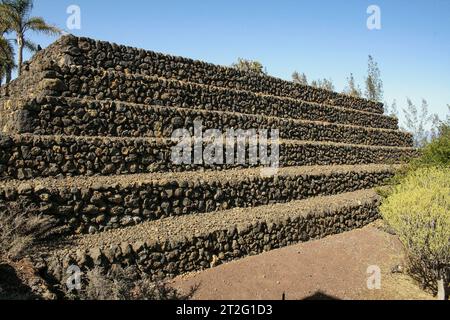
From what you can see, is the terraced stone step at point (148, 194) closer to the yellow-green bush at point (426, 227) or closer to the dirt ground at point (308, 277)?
the dirt ground at point (308, 277)

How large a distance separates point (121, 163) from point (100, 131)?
3.82ft

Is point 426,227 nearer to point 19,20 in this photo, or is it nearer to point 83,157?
point 83,157

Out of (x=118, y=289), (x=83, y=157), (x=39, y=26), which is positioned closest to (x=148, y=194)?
(x=83, y=157)

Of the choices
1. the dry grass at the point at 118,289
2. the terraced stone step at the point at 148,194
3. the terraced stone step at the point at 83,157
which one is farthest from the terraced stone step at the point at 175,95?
the dry grass at the point at 118,289

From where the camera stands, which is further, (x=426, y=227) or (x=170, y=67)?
(x=170, y=67)

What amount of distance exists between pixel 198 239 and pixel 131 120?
4.03 m

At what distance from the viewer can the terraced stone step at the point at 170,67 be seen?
10.4m

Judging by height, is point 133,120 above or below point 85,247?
above

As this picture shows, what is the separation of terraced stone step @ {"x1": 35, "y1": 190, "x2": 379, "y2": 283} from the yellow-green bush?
2.66 metres

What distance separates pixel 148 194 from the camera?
27.3 ft

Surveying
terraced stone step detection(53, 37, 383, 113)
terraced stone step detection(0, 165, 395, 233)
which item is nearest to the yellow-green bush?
terraced stone step detection(0, 165, 395, 233)

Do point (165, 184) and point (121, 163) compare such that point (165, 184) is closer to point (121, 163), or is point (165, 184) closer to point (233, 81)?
point (121, 163)

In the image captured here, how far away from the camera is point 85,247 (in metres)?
6.76
